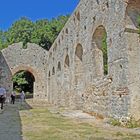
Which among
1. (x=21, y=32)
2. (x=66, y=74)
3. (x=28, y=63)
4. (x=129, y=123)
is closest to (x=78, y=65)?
(x=66, y=74)

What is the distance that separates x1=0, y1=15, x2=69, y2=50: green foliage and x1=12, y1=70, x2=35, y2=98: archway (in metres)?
4.03

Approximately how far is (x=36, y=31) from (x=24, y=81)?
24.5 feet

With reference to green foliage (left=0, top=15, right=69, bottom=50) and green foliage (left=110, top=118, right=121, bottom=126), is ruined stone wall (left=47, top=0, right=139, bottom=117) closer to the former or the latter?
green foliage (left=110, top=118, right=121, bottom=126)

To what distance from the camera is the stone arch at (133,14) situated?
8945 millimetres

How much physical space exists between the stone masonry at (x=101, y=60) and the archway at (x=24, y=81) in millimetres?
11512

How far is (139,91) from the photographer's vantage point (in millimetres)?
8719

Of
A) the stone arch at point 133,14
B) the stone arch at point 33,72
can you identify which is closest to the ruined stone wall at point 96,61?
the stone arch at point 133,14

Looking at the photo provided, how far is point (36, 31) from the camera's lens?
3662 centimetres

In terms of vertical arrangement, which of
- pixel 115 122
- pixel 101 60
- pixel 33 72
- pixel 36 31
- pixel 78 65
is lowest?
pixel 115 122

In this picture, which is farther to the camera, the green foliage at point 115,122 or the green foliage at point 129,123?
the green foliage at point 115,122

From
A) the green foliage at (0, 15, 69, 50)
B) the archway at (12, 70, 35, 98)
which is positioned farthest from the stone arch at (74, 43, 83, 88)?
the green foliage at (0, 15, 69, 50)

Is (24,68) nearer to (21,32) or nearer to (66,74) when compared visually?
(66,74)

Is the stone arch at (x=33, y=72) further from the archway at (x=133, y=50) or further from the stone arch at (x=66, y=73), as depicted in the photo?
the archway at (x=133, y=50)

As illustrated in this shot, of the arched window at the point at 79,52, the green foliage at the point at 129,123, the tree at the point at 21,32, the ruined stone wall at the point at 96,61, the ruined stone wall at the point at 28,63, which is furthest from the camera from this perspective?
the tree at the point at 21,32
